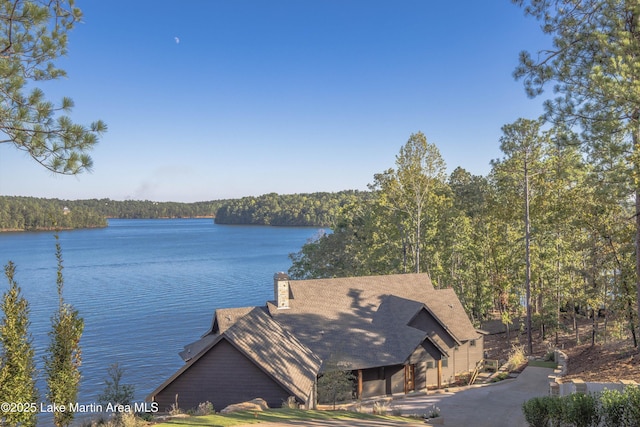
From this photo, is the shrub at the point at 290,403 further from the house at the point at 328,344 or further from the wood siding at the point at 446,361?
the wood siding at the point at 446,361

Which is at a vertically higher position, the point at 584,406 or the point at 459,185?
the point at 459,185

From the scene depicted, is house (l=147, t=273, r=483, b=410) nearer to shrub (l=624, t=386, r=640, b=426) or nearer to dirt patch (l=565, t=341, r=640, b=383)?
dirt patch (l=565, t=341, r=640, b=383)

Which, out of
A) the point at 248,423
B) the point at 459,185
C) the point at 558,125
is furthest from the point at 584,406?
the point at 459,185

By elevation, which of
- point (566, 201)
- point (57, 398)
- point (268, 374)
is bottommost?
point (268, 374)

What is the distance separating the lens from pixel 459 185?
185 feet

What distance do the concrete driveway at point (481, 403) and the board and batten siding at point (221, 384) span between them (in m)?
4.66

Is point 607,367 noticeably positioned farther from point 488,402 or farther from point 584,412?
point 584,412

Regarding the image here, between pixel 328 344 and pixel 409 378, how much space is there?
4907mm

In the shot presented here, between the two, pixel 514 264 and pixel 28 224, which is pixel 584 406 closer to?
pixel 514 264

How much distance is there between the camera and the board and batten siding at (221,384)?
1842 centimetres

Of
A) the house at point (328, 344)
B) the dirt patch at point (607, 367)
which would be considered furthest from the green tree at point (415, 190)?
the dirt patch at point (607, 367)

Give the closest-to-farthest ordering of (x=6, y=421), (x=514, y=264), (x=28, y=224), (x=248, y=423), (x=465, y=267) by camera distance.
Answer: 1. (x=6, y=421)
2. (x=248, y=423)
3. (x=514, y=264)
4. (x=465, y=267)
5. (x=28, y=224)

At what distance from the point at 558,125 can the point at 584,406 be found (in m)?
7.65

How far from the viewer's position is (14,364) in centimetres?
1005
